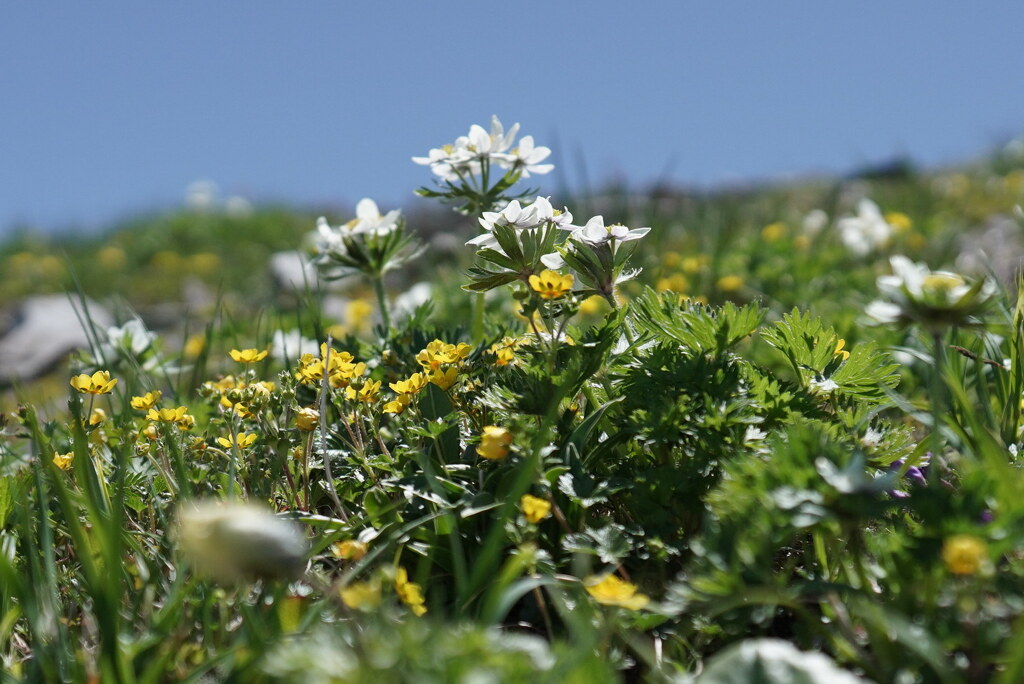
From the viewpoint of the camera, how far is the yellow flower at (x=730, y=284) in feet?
14.4

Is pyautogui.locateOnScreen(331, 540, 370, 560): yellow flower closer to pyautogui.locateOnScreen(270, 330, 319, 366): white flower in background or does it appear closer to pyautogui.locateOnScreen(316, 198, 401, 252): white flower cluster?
pyautogui.locateOnScreen(316, 198, 401, 252): white flower cluster

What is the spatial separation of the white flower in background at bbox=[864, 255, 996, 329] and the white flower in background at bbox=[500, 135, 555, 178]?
1111 mm

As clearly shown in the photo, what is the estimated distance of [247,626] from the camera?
56.5 inches

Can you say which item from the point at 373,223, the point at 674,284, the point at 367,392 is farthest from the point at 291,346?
the point at 674,284

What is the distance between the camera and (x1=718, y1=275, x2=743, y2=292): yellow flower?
438 centimetres

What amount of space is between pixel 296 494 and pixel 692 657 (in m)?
0.99

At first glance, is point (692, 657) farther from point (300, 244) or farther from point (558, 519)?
point (300, 244)

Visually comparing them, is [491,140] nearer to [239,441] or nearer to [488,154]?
[488,154]

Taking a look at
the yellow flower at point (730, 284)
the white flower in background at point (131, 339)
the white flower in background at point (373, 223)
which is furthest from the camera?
the yellow flower at point (730, 284)

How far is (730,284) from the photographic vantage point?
172 inches

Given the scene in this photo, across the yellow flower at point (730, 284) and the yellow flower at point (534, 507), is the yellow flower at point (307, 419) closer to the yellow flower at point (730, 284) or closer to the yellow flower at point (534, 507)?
the yellow flower at point (534, 507)

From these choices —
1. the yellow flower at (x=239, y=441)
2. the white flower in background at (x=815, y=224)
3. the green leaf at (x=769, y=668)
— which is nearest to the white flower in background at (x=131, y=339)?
the yellow flower at (x=239, y=441)

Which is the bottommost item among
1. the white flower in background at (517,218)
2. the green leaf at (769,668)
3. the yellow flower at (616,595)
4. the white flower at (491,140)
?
the green leaf at (769,668)

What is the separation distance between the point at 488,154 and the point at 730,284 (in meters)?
2.33
